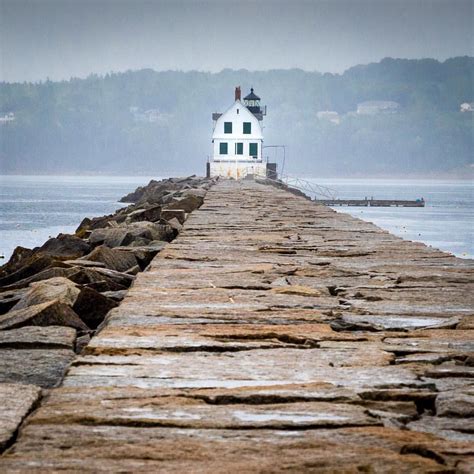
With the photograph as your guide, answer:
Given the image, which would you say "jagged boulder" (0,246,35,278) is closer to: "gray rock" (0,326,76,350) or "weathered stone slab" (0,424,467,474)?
"gray rock" (0,326,76,350)

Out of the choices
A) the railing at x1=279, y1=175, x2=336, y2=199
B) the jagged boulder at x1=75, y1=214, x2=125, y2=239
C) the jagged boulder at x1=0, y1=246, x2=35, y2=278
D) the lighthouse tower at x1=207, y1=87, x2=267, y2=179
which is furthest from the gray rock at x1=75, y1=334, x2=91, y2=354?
the lighthouse tower at x1=207, y1=87, x2=267, y2=179

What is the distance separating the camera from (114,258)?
24.2ft

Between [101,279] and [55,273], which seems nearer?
[101,279]

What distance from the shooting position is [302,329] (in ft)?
11.9

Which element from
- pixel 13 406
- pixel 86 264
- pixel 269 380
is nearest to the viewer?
pixel 13 406

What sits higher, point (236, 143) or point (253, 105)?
point (253, 105)

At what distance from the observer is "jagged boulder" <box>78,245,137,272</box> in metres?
7.30

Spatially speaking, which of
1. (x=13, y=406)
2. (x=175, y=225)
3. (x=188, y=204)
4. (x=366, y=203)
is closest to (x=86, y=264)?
(x=175, y=225)

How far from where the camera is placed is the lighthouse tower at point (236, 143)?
53.4 m

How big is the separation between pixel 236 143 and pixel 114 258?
1858 inches

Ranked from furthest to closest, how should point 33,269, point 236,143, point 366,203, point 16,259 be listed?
point 366,203 < point 236,143 < point 16,259 < point 33,269

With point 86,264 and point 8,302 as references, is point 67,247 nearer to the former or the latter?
point 86,264

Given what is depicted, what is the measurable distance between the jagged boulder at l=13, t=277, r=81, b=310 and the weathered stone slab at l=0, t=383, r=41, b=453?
229 cm

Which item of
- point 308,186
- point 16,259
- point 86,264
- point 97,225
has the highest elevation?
point 86,264
